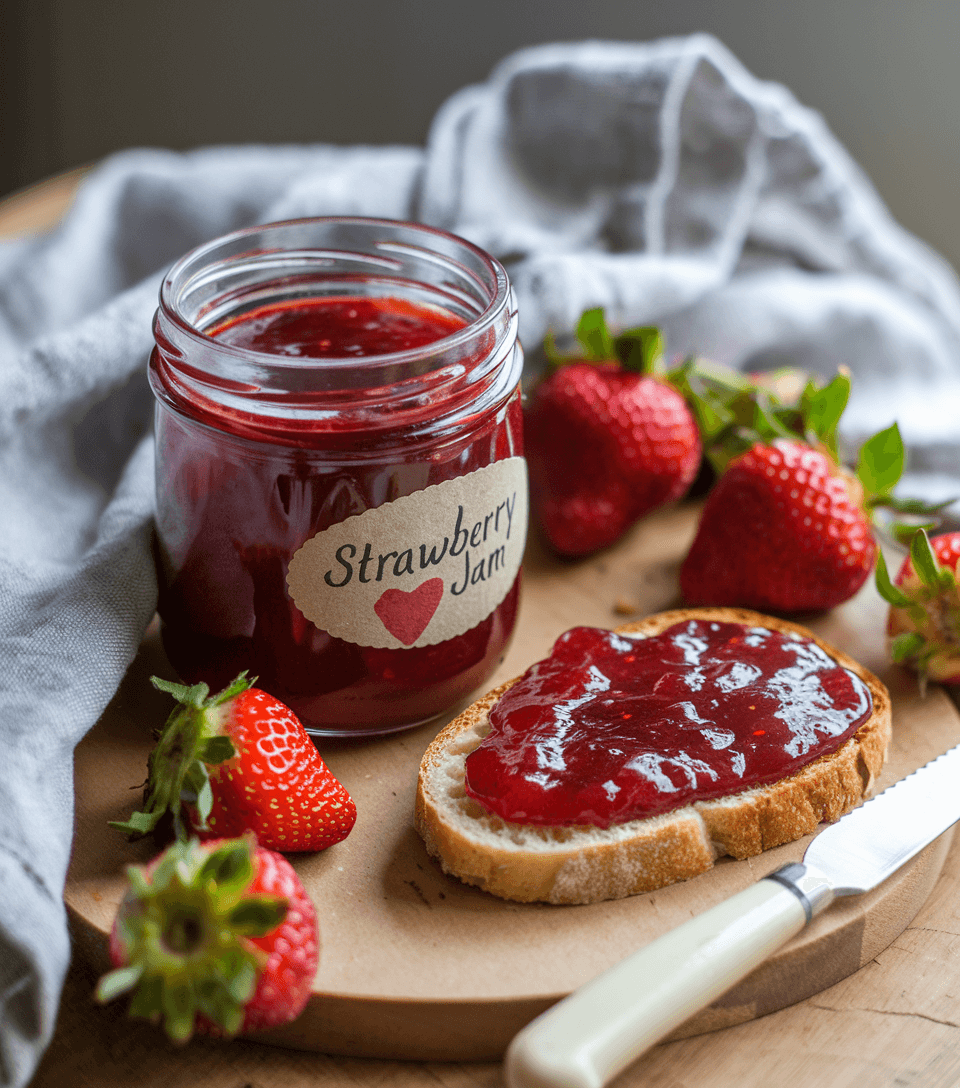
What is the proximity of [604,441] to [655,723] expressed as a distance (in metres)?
0.78

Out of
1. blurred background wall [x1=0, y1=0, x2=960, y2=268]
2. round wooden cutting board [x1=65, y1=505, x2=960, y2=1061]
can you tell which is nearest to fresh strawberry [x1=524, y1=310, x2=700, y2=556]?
round wooden cutting board [x1=65, y1=505, x2=960, y2=1061]

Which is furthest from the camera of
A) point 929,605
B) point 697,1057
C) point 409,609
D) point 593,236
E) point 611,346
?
point 593,236

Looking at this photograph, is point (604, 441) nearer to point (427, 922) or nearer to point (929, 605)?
point (929, 605)

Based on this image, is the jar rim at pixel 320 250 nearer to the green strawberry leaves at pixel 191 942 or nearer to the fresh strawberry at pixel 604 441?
the fresh strawberry at pixel 604 441

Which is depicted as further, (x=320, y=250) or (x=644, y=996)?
(x=320, y=250)

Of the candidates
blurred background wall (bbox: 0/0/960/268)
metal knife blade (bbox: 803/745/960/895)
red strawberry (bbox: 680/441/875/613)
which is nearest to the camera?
metal knife blade (bbox: 803/745/960/895)

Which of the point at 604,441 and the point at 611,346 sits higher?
the point at 611,346

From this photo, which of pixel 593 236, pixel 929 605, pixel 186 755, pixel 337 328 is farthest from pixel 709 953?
pixel 593 236

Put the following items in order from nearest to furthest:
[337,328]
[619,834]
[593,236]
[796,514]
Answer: [619,834] < [337,328] < [796,514] < [593,236]

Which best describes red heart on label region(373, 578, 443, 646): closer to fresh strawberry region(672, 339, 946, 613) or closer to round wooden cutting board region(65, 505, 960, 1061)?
round wooden cutting board region(65, 505, 960, 1061)

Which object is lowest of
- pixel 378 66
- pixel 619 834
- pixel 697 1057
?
pixel 697 1057

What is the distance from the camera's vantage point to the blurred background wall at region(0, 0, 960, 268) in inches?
152

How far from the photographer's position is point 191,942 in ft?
4.05

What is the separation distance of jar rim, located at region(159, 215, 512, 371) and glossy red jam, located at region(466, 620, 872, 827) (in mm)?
568
